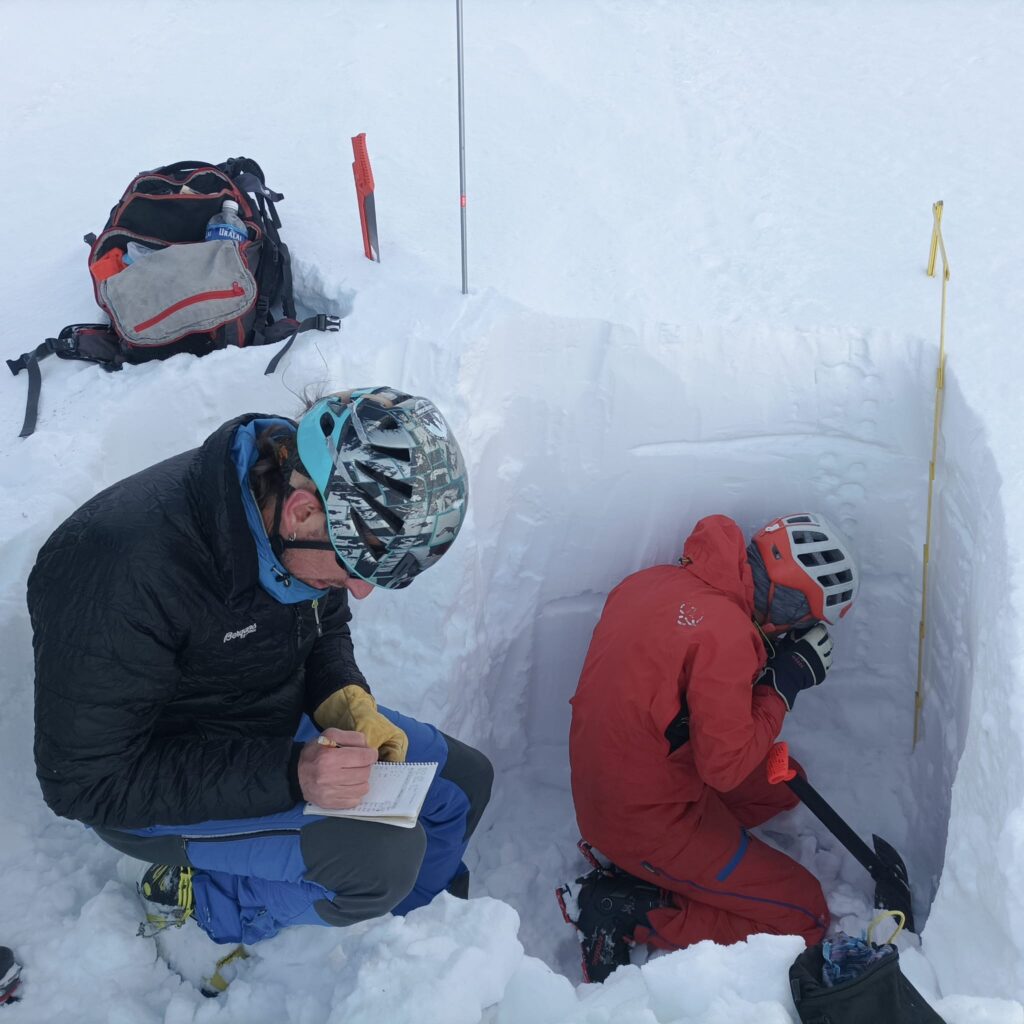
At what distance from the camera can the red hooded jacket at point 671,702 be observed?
2.93 m

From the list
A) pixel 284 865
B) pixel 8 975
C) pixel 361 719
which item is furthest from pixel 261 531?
pixel 8 975

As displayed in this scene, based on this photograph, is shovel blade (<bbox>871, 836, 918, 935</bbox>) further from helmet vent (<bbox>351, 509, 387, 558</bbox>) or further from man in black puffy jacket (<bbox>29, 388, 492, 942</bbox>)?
helmet vent (<bbox>351, 509, 387, 558</bbox>)

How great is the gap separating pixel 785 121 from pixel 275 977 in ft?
13.8

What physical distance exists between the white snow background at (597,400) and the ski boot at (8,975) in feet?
0.11

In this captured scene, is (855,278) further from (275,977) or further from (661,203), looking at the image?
(275,977)

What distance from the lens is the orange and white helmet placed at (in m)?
3.14

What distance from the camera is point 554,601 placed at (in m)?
3.78

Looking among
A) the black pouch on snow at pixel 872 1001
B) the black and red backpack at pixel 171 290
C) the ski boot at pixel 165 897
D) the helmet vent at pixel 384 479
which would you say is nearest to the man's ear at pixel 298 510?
the helmet vent at pixel 384 479

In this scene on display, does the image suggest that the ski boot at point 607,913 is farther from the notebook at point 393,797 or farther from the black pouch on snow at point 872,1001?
the black pouch on snow at point 872,1001

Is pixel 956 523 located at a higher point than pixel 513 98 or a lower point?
lower

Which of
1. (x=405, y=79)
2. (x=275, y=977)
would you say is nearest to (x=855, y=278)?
(x=405, y=79)

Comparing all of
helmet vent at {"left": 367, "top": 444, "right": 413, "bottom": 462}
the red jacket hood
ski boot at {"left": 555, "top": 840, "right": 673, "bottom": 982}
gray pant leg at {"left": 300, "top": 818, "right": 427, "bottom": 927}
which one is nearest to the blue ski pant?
gray pant leg at {"left": 300, "top": 818, "right": 427, "bottom": 927}

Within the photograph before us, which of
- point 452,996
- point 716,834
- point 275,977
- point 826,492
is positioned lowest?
point 716,834

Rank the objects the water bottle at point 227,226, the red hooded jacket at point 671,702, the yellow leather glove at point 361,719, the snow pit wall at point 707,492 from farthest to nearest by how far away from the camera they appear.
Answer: the water bottle at point 227,226 → the snow pit wall at point 707,492 → the red hooded jacket at point 671,702 → the yellow leather glove at point 361,719
